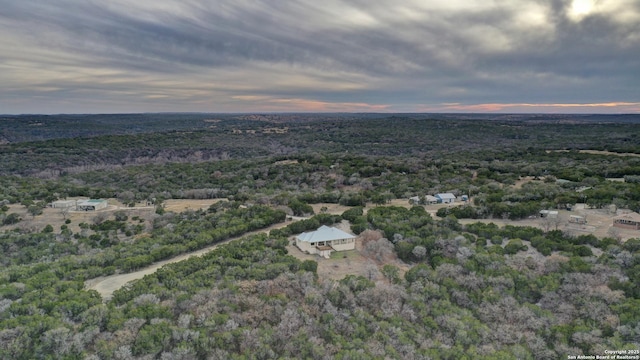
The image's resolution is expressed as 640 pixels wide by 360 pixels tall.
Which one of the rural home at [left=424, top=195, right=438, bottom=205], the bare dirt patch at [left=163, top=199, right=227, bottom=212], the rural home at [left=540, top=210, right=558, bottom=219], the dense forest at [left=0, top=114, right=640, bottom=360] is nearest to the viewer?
the dense forest at [left=0, top=114, right=640, bottom=360]

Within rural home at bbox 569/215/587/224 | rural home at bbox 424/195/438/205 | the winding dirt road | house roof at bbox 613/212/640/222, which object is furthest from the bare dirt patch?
house roof at bbox 613/212/640/222

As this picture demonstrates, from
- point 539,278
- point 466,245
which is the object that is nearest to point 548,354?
point 539,278

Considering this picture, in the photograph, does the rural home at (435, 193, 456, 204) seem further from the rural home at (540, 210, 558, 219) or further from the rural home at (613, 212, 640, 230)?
the rural home at (613, 212, 640, 230)

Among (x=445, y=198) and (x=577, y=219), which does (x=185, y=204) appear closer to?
(x=445, y=198)

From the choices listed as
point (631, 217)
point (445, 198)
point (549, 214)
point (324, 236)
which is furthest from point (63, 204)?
point (631, 217)

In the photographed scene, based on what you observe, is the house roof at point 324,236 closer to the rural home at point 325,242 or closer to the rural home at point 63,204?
the rural home at point 325,242

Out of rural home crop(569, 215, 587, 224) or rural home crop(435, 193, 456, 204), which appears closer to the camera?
rural home crop(569, 215, 587, 224)
